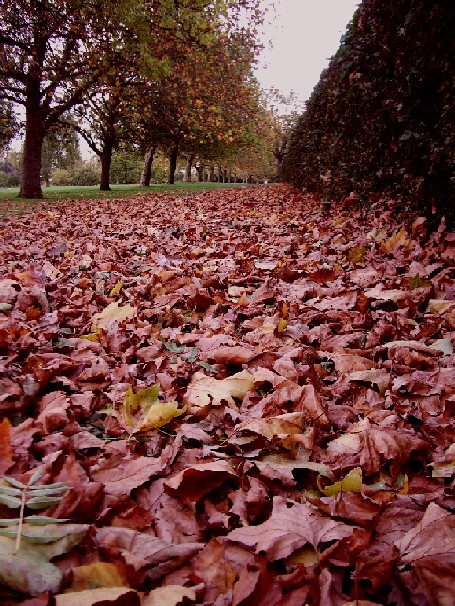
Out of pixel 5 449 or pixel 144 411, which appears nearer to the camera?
pixel 5 449

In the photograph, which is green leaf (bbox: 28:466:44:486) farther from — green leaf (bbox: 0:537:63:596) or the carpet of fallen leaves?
green leaf (bbox: 0:537:63:596)

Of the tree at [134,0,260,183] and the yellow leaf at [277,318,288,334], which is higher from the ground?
the tree at [134,0,260,183]

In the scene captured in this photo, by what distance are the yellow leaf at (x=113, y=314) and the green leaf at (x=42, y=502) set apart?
64.0 inches

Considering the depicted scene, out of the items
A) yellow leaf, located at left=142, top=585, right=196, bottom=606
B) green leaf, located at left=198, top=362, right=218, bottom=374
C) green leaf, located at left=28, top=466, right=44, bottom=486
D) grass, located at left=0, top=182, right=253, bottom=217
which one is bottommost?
yellow leaf, located at left=142, top=585, right=196, bottom=606

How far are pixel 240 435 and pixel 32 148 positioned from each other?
16.3 m

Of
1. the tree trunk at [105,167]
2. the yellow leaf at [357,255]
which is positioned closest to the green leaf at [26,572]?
the yellow leaf at [357,255]

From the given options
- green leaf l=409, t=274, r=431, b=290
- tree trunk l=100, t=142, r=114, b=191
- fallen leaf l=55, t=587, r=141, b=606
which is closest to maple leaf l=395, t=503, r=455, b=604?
fallen leaf l=55, t=587, r=141, b=606

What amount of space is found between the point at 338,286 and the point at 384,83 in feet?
9.10

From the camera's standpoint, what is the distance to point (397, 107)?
157 inches

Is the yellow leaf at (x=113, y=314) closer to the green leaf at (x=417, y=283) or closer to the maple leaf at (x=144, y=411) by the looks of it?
the maple leaf at (x=144, y=411)

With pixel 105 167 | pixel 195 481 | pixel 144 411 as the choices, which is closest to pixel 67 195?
pixel 105 167

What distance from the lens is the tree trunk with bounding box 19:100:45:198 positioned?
1492cm

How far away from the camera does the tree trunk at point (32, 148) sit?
49.0ft

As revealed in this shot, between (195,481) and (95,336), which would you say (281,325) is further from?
(195,481)
